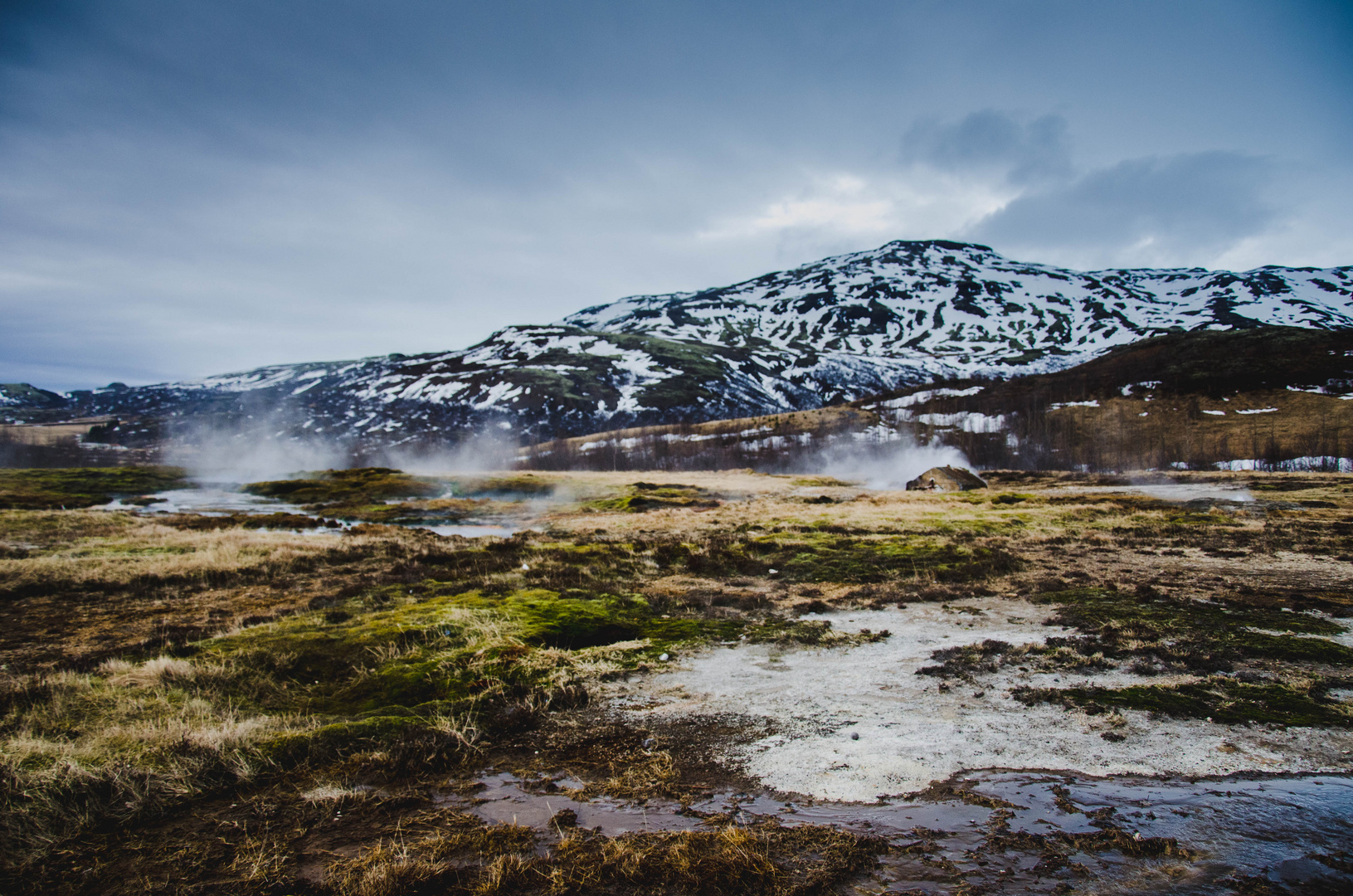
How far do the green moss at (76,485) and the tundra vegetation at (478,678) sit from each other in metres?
40.8

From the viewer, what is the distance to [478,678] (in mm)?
8922

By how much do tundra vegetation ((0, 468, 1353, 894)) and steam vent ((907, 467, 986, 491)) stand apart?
3330 cm

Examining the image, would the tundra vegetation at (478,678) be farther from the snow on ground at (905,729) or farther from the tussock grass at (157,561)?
the snow on ground at (905,729)

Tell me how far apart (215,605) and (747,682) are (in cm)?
1483

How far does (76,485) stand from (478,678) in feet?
344

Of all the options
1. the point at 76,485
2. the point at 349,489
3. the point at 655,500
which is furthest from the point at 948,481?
the point at 76,485

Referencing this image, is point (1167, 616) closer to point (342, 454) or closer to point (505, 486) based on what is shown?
point (505, 486)

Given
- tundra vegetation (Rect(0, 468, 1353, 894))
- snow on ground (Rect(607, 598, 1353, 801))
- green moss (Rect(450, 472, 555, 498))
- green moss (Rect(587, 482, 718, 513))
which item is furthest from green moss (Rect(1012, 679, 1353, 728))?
green moss (Rect(450, 472, 555, 498))

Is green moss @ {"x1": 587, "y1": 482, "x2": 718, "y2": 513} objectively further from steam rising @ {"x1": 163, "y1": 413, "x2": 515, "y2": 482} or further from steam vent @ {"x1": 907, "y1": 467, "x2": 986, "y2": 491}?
steam rising @ {"x1": 163, "y1": 413, "x2": 515, "y2": 482}

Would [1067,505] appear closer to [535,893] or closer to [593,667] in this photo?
[593,667]

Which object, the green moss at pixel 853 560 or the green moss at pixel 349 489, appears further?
the green moss at pixel 349 489

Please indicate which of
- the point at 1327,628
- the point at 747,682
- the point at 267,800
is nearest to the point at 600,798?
the point at 267,800

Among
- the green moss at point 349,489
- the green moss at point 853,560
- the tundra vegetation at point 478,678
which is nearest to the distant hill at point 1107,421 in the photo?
the green moss at point 349,489

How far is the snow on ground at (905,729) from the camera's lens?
6250 millimetres
